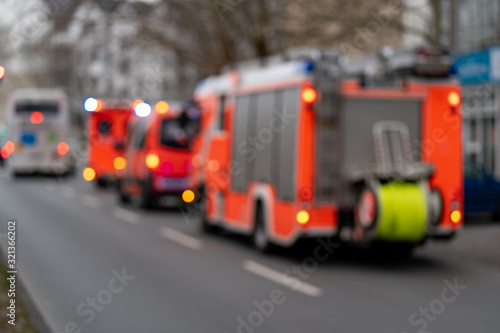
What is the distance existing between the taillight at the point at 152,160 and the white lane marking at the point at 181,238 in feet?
11.9

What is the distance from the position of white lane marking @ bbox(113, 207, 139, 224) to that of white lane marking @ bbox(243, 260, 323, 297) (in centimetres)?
702

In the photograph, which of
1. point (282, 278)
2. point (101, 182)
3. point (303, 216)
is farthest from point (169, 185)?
point (101, 182)

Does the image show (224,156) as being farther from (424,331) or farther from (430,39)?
(430,39)

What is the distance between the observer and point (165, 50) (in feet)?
105

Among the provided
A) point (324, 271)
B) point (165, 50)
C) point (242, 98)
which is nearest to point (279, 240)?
point (324, 271)

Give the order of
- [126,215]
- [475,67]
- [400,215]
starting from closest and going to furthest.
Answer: [400,215] → [475,67] → [126,215]

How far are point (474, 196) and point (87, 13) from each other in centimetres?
1212

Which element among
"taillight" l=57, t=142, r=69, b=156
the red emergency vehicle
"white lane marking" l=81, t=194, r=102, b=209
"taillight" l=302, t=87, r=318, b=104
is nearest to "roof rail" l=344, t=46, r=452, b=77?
"taillight" l=302, t=87, r=318, b=104

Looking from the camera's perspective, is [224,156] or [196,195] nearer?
[224,156]

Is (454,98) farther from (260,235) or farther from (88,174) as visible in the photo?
(88,174)

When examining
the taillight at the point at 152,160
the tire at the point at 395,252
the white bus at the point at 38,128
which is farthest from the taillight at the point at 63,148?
the tire at the point at 395,252

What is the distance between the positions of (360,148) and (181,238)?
4704mm

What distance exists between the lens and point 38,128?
3788 cm

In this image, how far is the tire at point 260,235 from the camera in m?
13.1
